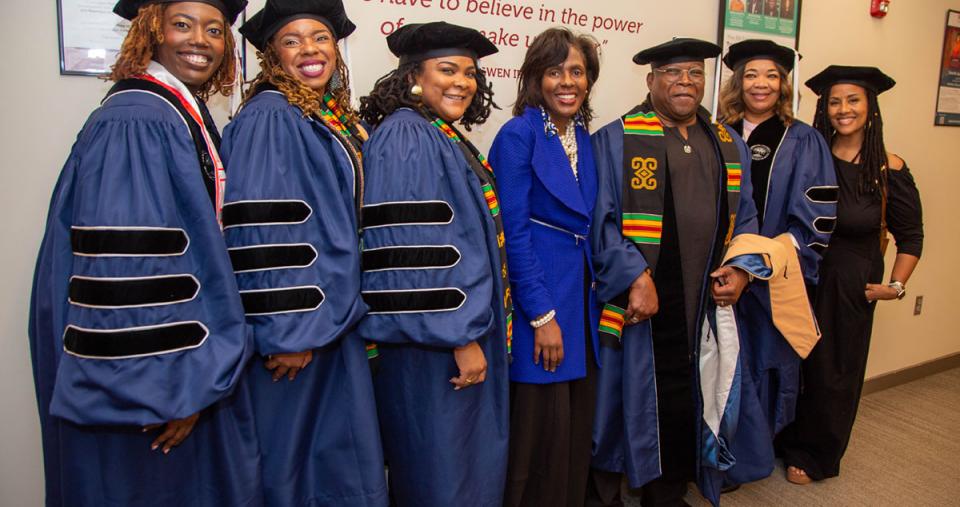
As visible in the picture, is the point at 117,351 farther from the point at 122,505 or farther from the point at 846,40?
the point at 846,40

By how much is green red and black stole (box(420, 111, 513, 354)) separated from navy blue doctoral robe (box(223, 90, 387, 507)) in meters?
0.32

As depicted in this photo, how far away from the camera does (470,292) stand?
64.7 inches

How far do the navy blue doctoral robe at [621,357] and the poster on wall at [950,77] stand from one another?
2.75 meters

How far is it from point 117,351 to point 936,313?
5.02 meters

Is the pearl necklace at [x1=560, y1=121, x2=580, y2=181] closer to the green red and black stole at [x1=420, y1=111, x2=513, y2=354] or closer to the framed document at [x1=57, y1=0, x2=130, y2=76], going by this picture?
the green red and black stole at [x1=420, y1=111, x2=513, y2=354]

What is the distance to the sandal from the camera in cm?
281

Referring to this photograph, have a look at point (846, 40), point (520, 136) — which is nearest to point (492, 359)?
point (520, 136)

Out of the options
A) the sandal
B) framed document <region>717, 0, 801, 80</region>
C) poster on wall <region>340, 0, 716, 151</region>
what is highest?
framed document <region>717, 0, 801, 80</region>

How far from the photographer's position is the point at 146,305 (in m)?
1.29

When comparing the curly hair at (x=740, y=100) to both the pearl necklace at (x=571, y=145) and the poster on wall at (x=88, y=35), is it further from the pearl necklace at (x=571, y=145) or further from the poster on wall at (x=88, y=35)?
the poster on wall at (x=88, y=35)

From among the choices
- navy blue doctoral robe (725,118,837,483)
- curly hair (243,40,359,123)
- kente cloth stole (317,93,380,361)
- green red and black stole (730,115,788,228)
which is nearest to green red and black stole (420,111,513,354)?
kente cloth stole (317,93,380,361)

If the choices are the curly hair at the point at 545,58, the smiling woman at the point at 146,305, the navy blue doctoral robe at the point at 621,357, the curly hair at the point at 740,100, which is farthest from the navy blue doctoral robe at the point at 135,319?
the curly hair at the point at 740,100

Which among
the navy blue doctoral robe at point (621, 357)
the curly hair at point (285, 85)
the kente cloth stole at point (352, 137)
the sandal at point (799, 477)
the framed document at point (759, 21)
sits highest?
the framed document at point (759, 21)

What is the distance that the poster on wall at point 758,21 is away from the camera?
128 inches
